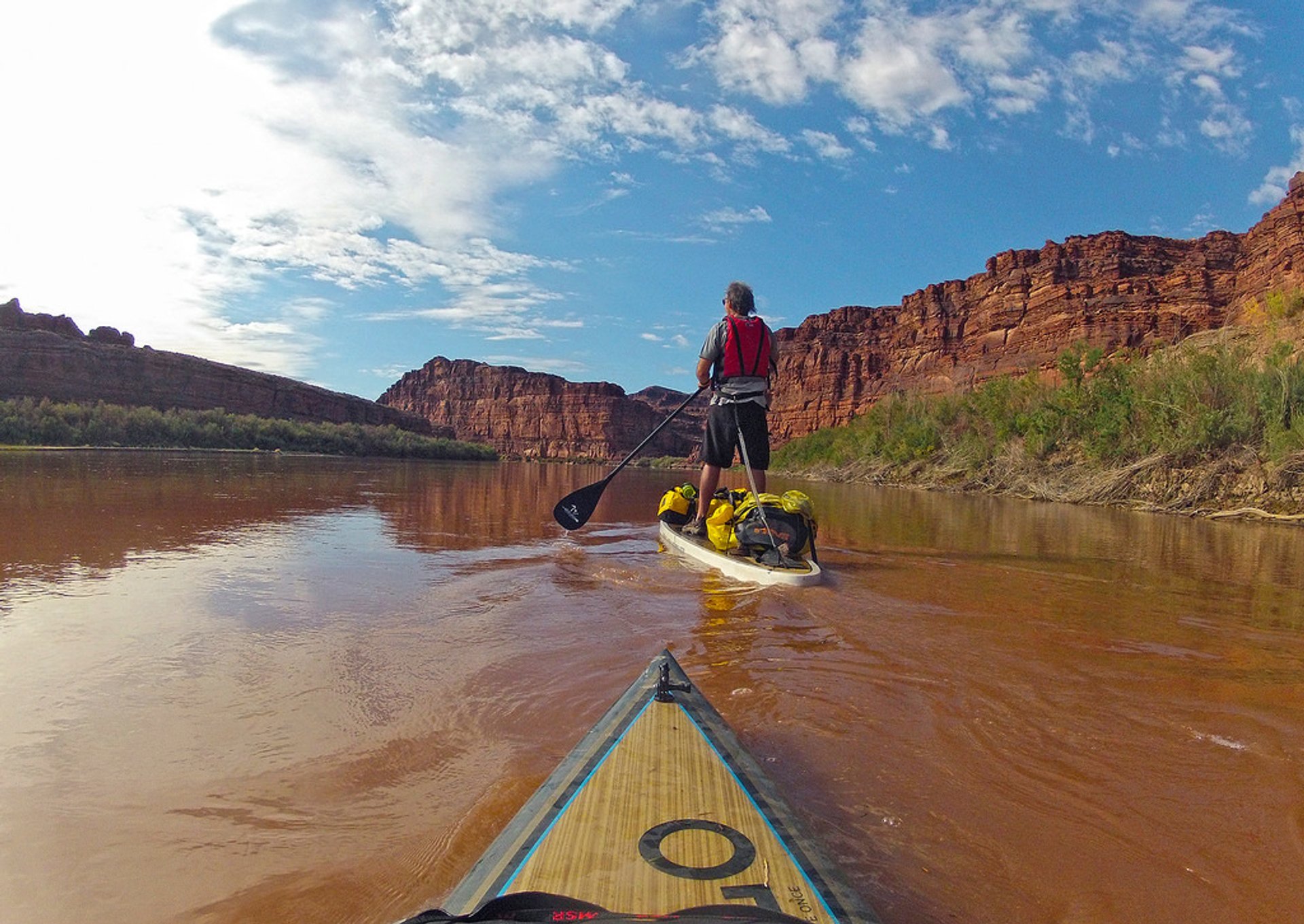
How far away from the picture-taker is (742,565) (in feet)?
18.1

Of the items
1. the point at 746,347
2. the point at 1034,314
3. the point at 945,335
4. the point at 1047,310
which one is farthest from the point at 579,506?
the point at 945,335

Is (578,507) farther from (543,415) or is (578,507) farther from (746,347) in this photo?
(543,415)

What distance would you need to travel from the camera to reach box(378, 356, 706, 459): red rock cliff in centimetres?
13400

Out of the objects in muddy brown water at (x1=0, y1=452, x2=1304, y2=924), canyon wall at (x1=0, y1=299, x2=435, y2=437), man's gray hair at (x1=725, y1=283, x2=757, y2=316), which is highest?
canyon wall at (x1=0, y1=299, x2=435, y2=437)

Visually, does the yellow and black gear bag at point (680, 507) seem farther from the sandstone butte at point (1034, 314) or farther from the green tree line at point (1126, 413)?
the sandstone butte at point (1034, 314)

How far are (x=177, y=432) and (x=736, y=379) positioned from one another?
5505cm

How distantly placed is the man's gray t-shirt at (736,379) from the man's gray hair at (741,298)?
0.57 ft

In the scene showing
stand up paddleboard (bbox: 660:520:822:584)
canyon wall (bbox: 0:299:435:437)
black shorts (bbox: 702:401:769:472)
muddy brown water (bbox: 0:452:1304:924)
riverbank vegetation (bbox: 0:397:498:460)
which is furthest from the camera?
canyon wall (bbox: 0:299:435:437)

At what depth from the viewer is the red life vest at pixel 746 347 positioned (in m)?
6.07

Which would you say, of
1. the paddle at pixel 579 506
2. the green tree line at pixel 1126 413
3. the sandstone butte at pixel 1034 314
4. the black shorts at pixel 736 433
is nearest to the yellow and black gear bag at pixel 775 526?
the black shorts at pixel 736 433

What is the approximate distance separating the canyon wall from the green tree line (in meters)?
71.5

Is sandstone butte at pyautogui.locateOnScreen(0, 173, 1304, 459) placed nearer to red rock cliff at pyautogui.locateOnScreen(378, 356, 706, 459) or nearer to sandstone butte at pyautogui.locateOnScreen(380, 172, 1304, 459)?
sandstone butte at pyautogui.locateOnScreen(380, 172, 1304, 459)

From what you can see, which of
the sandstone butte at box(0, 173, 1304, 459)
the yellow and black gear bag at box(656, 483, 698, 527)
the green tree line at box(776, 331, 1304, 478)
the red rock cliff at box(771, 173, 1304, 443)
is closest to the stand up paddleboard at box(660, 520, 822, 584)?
the yellow and black gear bag at box(656, 483, 698, 527)

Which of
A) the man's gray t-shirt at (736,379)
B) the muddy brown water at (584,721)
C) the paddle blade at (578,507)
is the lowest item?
the muddy brown water at (584,721)
